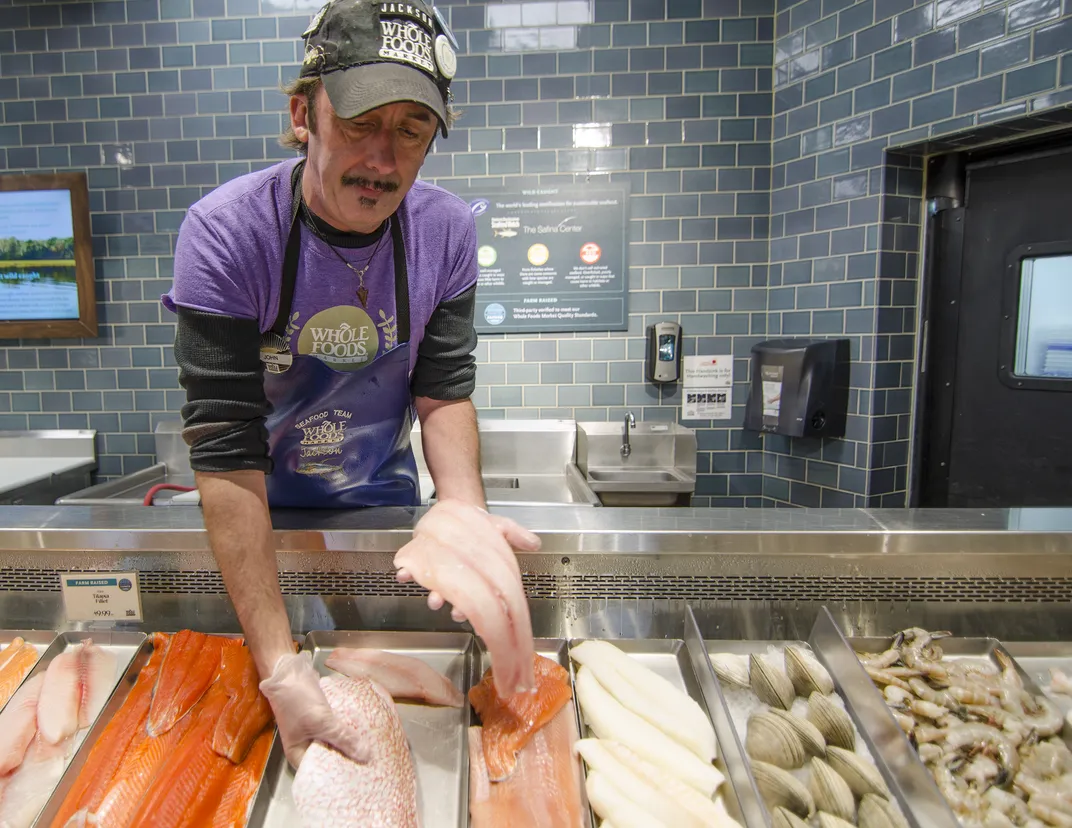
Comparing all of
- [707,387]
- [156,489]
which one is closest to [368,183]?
[156,489]

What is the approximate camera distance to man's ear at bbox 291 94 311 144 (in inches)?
44.9

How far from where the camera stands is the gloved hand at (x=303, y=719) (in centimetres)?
95

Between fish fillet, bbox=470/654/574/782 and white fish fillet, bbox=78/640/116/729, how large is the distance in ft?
2.28

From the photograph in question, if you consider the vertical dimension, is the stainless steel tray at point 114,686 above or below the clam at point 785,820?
above

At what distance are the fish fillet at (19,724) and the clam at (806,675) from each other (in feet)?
4.52

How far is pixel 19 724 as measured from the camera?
42.6 inches

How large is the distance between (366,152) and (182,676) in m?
1.02

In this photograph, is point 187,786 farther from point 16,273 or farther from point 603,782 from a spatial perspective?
point 16,273

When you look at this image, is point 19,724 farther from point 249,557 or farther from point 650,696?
point 650,696

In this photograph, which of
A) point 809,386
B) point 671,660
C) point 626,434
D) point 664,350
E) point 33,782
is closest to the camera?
point 33,782

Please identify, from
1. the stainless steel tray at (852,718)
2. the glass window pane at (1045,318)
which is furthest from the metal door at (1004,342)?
the stainless steel tray at (852,718)

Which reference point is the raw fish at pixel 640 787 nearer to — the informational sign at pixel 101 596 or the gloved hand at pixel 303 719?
the gloved hand at pixel 303 719

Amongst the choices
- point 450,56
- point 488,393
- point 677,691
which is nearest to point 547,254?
point 488,393

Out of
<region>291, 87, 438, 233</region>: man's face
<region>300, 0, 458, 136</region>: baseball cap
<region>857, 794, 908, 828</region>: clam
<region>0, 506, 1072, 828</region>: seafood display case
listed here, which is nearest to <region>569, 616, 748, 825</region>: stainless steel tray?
<region>0, 506, 1072, 828</region>: seafood display case
